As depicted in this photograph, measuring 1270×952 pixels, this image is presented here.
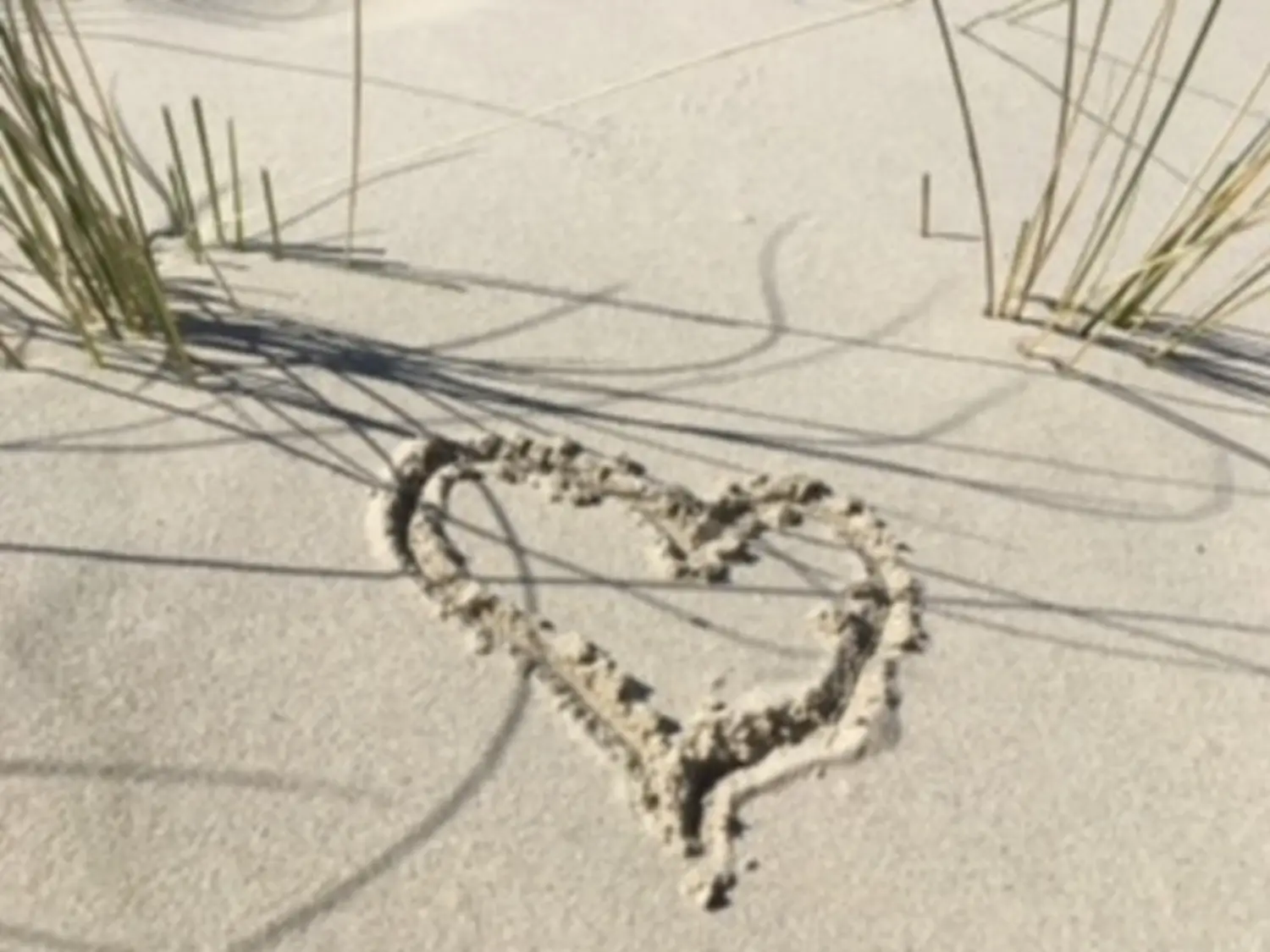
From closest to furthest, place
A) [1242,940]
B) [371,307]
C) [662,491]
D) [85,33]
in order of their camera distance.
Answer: [1242,940] < [662,491] < [371,307] < [85,33]

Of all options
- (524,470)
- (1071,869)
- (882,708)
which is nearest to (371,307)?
(524,470)

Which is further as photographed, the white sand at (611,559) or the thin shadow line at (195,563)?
the thin shadow line at (195,563)

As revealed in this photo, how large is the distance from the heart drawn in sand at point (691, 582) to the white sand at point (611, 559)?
0.01 m

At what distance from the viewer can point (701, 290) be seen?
1.53 m

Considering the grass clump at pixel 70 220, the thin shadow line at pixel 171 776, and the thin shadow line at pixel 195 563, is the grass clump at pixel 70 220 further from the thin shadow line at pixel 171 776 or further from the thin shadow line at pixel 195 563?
the thin shadow line at pixel 171 776

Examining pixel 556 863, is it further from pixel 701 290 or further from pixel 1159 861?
pixel 701 290

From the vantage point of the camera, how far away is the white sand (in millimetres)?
1045

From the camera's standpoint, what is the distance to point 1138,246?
161 centimetres

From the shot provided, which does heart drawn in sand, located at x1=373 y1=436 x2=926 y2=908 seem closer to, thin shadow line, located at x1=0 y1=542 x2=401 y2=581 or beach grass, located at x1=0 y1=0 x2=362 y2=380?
thin shadow line, located at x1=0 y1=542 x2=401 y2=581

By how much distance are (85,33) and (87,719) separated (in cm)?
101

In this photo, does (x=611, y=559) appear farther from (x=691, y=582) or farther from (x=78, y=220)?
(x=78, y=220)

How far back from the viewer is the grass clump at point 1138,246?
53.7 inches

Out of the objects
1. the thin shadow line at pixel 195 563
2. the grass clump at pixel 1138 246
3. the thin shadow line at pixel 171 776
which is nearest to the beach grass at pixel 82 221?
the thin shadow line at pixel 195 563

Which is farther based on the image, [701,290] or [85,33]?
[85,33]
